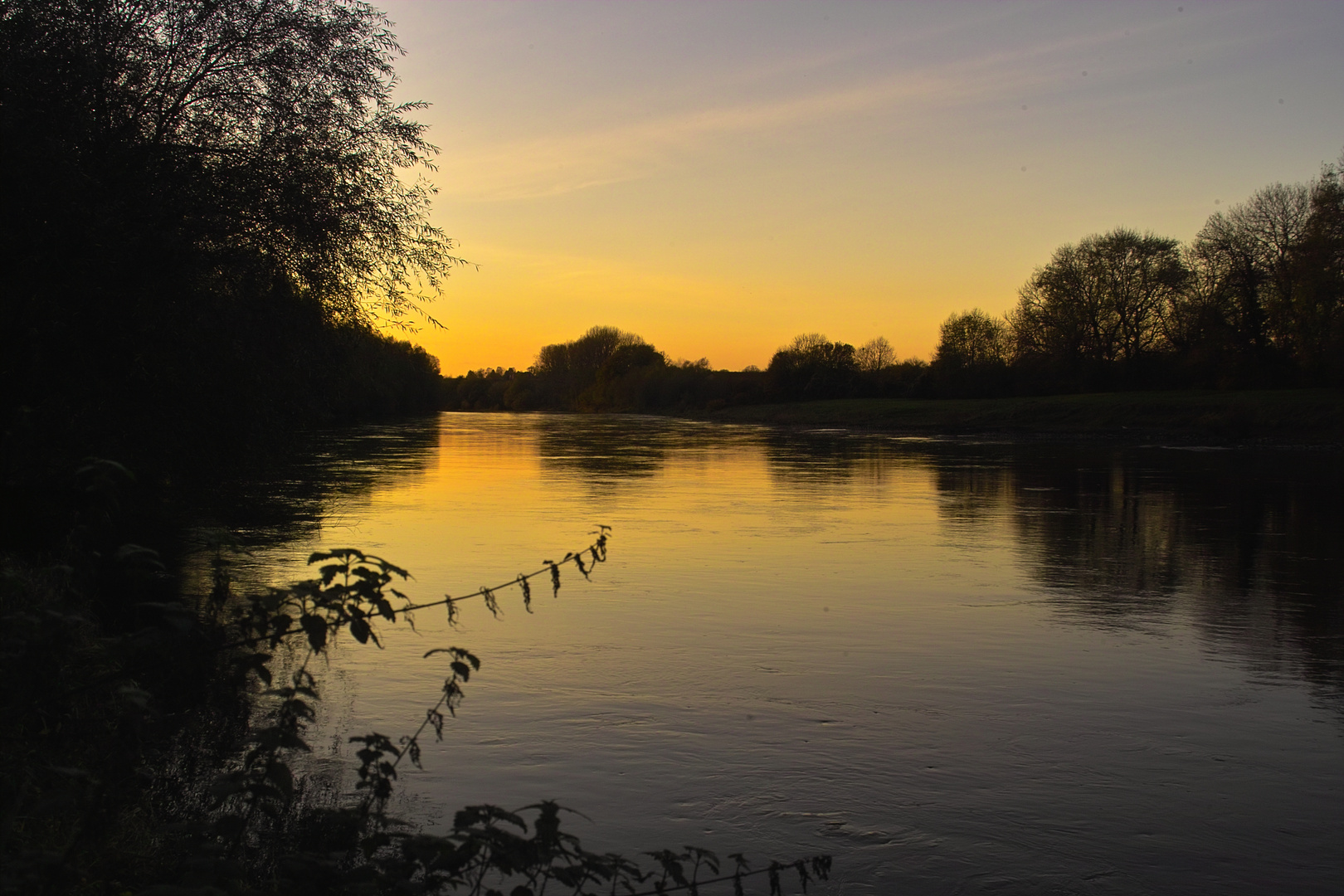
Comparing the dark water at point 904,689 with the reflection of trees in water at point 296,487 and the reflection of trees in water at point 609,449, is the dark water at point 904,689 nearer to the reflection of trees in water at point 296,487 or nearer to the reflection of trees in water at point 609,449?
the reflection of trees in water at point 296,487

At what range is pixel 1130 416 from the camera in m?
56.2

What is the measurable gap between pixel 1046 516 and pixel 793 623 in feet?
36.6

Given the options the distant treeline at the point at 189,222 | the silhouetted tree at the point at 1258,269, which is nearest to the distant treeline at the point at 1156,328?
the silhouetted tree at the point at 1258,269

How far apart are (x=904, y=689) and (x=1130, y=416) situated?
172 feet

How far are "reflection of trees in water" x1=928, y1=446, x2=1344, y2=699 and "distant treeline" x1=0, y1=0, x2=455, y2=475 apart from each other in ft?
32.4

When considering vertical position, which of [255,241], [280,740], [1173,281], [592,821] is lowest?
[592,821]

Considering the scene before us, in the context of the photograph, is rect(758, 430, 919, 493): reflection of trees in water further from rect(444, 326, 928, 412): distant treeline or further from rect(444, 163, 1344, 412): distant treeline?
rect(444, 326, 928, 412): distant treeline

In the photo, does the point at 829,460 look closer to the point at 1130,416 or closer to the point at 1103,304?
the point at 1130,416

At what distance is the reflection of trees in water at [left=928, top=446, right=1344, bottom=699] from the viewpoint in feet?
36.1

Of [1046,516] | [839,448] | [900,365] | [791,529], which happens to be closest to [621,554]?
[791,529]

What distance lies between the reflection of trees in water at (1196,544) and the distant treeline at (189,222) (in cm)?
986

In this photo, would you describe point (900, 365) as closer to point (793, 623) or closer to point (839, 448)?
point (839, 448)

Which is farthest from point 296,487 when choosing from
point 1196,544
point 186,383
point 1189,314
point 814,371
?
point 814,371

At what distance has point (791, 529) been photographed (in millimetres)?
18797
